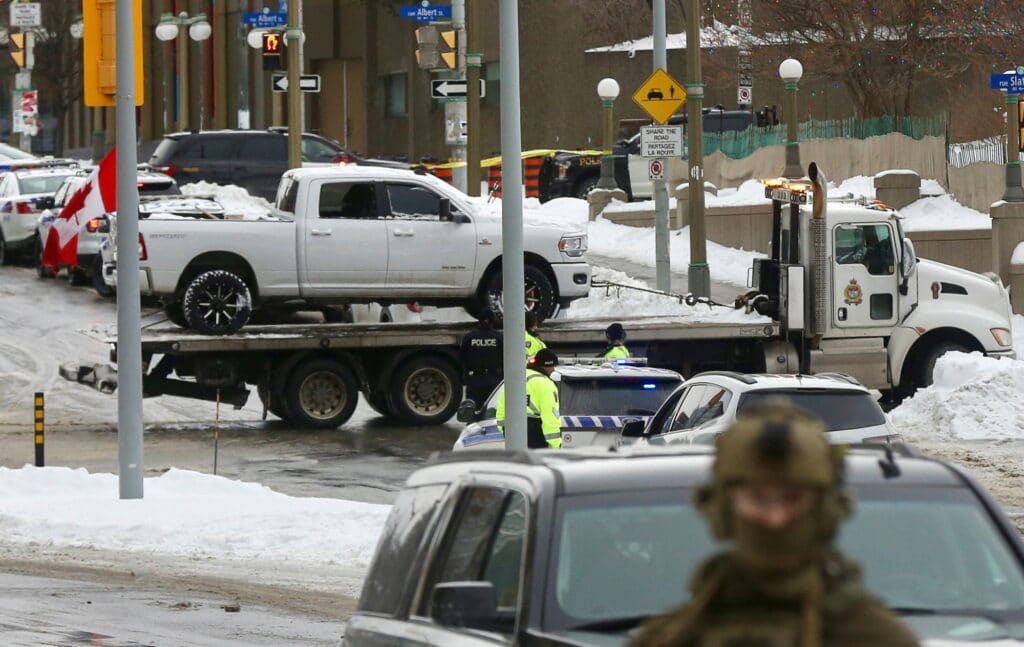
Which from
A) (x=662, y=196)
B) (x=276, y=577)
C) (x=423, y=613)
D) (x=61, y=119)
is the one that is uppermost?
(x=61, y=119)

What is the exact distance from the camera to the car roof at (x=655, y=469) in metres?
5.15

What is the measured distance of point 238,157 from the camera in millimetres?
36938

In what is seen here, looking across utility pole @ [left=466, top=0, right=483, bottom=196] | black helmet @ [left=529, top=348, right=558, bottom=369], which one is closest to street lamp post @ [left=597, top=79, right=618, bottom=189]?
utility pole @ [left=466, top=0, right=483, bottom=196]

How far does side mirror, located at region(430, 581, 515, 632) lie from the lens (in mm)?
4961

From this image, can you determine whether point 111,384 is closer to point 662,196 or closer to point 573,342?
point 573,342

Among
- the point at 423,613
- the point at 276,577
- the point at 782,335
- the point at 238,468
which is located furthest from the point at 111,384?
the point at 423,613

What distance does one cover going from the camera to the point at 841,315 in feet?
73.7

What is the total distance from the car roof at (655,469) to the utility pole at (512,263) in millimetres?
8567

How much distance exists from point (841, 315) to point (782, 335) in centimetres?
75

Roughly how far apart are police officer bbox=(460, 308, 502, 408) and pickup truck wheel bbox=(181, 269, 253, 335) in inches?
106

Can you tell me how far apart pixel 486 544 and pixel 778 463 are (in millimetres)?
2371

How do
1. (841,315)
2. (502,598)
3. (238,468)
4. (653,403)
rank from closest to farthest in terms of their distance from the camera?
(502,598) < (653,403) < (238,468) < (841,315)

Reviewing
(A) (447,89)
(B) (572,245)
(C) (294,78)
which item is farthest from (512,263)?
(C) (294,78)

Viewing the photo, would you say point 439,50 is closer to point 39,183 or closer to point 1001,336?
point 1001,336
